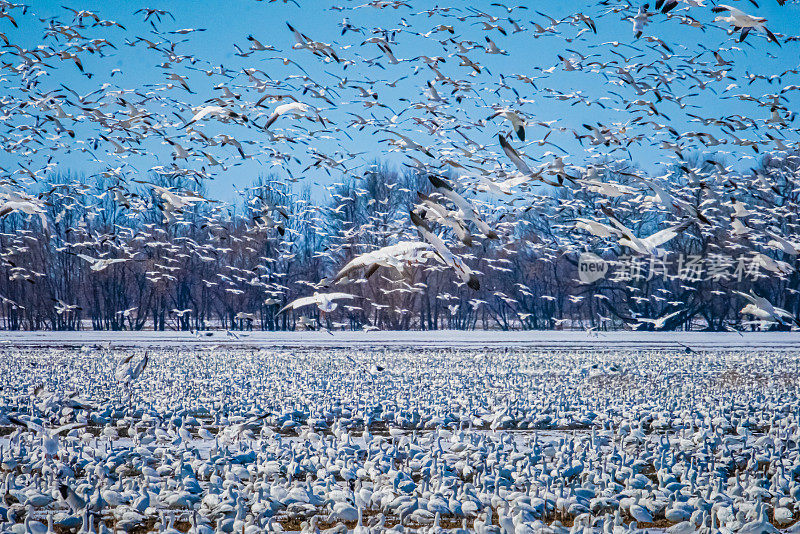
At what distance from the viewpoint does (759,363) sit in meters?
19.5

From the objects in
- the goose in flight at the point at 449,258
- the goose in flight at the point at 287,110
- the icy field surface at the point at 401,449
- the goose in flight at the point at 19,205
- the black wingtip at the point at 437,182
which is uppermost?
the goose in flight at the point at 287,110

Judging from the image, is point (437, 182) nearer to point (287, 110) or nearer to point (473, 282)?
point (473, 282)

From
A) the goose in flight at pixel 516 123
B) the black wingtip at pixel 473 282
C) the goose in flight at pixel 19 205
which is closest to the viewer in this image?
the black wingtip at pixel 473 282

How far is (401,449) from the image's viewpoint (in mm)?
8648

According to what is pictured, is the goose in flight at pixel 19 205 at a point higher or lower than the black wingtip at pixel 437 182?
higher

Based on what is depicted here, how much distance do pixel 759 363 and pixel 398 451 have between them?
1448cm

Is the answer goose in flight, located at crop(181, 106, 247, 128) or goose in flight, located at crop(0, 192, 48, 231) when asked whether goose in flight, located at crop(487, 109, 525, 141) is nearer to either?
goose in flight, located at crop(181, 106, 247, 128)

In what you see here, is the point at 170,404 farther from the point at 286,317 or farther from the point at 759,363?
the point at 286,317

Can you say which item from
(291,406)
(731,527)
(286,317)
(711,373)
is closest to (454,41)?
(291,406)

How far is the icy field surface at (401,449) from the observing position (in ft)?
21.0

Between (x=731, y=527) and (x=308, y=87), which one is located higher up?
(x=308, y=87)

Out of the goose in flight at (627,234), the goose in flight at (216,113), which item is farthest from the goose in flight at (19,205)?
the goose in flight at (627,234)

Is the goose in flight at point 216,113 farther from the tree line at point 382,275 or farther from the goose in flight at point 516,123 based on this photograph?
the tree line at point 382,275

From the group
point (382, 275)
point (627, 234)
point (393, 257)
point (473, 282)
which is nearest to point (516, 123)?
point (627, 234)
